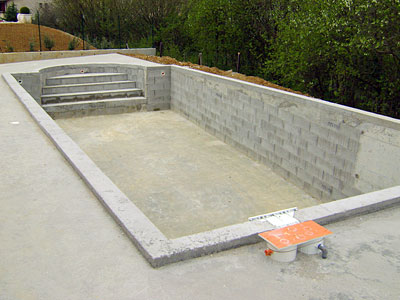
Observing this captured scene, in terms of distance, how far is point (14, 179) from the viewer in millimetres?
5293

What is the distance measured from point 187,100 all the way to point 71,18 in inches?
815

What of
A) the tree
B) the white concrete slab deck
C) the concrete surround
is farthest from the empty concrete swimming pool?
the concrete surround

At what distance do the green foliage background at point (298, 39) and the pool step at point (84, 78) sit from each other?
19.8 ft

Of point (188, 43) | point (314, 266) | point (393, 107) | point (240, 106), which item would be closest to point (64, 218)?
point (314, 266)

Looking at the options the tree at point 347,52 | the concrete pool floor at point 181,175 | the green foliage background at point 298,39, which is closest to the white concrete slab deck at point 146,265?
the concrete pool floor at point 181,175

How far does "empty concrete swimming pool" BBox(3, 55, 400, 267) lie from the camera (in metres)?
4.51

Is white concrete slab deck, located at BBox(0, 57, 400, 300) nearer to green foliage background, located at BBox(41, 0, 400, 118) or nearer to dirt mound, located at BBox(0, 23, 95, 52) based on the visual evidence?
green foliage background, located at BBox(41, 0, 400, 118)

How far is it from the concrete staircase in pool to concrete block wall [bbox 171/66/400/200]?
3111 mm

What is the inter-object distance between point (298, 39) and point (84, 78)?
7688 mm

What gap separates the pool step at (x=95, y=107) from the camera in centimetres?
1320

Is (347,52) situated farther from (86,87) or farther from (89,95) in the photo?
(86,87)

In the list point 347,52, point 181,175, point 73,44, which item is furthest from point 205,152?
point 73,44

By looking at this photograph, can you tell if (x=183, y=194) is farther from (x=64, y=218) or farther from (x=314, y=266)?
(x=314, y=266)

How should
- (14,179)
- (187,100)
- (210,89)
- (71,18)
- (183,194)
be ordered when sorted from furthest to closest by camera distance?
1. (71,18)
2. (187,100)
3. (210,89)
4. (183,194)
5. (14,179)
